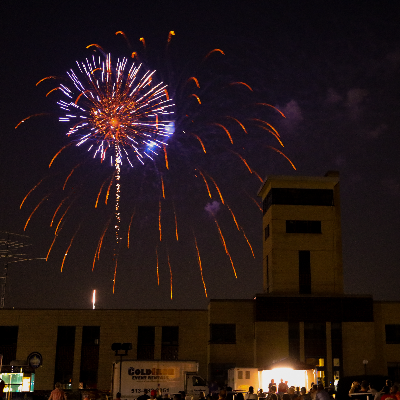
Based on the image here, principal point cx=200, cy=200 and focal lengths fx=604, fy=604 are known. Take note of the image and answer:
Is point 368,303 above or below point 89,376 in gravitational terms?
above

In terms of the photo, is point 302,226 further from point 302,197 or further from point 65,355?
point 65,355

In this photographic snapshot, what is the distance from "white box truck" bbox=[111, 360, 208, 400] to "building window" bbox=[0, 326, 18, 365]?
63.0 ft

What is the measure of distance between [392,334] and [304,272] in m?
8.95

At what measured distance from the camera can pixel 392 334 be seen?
51.2 m

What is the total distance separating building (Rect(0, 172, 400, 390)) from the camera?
49.8m

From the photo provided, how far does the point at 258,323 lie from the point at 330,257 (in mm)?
9349

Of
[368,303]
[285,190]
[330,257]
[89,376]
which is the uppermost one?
[285,190]

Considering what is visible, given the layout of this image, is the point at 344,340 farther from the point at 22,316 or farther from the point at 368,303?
the point at 22,316

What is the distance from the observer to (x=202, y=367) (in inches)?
2016

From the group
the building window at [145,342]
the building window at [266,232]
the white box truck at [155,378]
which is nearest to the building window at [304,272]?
the building window at [266,232]

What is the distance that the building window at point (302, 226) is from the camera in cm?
5425

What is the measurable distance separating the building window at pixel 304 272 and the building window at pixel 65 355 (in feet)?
66.4

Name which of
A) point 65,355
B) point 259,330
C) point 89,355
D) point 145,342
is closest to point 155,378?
point 259,330

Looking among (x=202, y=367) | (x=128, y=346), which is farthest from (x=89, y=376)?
(x=128, y=346)
